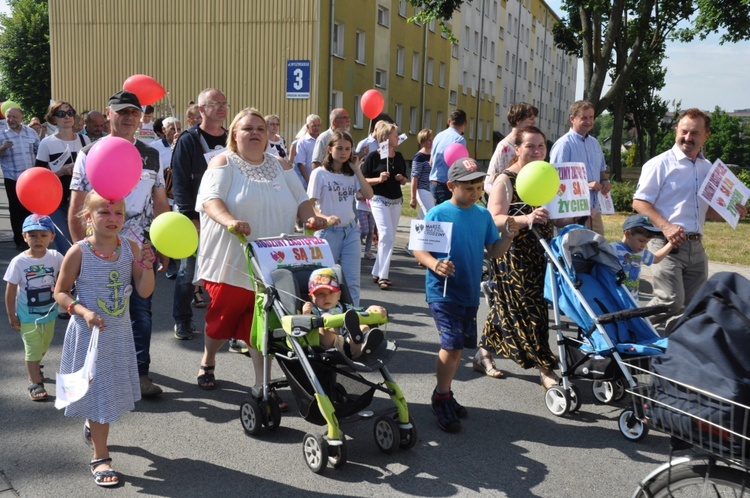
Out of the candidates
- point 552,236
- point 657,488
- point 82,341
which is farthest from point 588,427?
point 82,341

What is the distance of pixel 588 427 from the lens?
4.75 m

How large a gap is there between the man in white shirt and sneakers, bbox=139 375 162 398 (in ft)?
12.5

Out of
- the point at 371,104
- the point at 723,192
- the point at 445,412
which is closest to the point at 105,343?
the point at 445,412

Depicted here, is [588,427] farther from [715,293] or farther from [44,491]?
[44,491]

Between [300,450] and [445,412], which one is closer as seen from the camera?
[300,450]

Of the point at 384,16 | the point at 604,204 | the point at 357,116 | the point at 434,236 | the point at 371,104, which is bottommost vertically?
the point at 434,236

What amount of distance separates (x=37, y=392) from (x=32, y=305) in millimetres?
600

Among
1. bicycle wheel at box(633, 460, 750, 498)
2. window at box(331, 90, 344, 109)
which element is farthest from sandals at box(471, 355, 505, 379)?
window at box(331, 90, 344, 109)

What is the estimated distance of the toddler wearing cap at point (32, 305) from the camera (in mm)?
4965

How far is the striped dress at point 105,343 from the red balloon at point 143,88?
10.8ft

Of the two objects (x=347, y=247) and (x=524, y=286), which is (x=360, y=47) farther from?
(x=524, y=286)

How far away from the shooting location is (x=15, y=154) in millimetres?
10695

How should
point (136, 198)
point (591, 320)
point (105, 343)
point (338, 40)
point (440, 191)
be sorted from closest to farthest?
point (105, 343)
point (591, 320)
point (136, 198)
point (440, 191)
point (338, 40)

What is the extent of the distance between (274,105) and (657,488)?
26.0m
